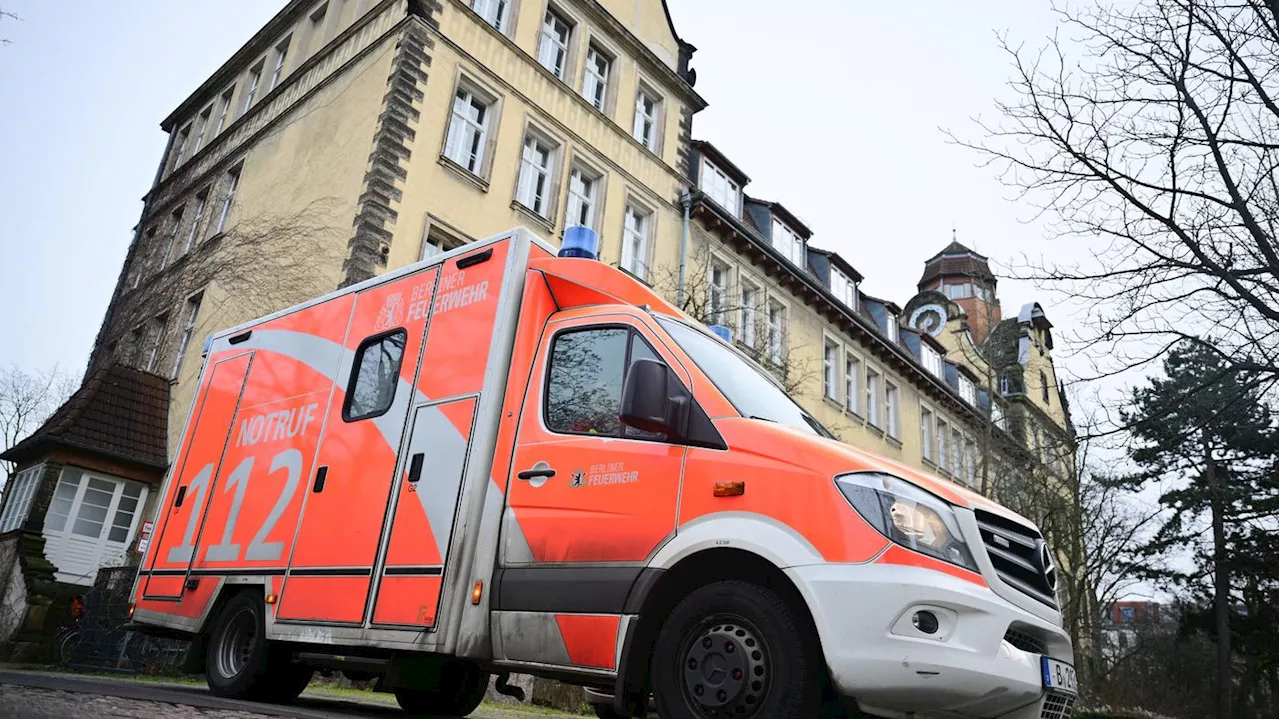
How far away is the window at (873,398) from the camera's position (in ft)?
90.9

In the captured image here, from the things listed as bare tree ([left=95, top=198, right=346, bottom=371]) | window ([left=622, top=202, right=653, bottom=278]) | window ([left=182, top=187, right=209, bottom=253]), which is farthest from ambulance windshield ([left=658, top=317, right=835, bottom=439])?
window ([left=182, top=187, right=209, bottom=253])

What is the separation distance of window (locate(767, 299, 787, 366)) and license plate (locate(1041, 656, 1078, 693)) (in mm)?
18482

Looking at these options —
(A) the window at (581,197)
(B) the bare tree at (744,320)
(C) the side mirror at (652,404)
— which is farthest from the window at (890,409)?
(C) the side mirror at (652,404)

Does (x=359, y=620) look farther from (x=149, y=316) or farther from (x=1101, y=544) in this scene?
(x=1101, y=544)

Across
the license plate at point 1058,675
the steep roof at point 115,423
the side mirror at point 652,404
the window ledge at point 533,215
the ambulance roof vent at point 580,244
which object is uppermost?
the window ledge at point 533,215

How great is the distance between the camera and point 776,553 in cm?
388

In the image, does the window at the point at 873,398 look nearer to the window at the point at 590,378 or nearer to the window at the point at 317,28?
the window at the point at 317,28

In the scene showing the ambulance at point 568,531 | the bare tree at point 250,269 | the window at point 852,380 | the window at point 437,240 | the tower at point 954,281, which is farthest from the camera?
the tower at point 954,281

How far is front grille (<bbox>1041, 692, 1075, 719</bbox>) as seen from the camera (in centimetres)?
383

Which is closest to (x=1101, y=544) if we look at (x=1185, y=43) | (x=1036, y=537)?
(x=1185, y=43)

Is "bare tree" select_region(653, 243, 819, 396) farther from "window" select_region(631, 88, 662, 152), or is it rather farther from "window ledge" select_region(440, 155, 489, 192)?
"window ledge" select_region(440, 155, 489, 192)

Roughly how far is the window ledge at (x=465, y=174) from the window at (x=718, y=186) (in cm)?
734

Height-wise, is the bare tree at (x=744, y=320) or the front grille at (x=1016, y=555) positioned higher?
the bare tree at (x=744, y=320)

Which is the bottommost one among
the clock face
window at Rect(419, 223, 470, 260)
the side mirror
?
the side mirror
